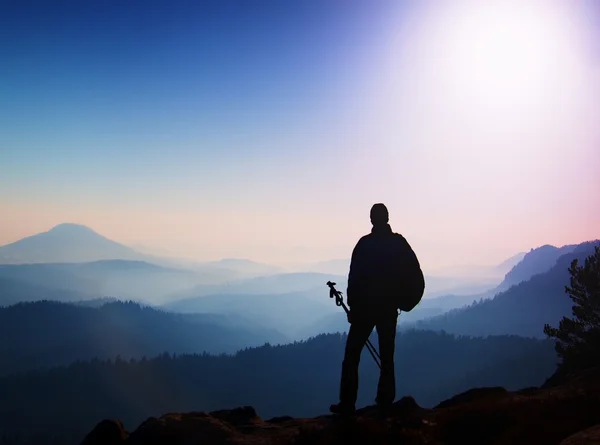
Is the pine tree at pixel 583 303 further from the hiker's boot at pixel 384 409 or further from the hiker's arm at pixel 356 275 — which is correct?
the hiker's arm at pixel 356 275

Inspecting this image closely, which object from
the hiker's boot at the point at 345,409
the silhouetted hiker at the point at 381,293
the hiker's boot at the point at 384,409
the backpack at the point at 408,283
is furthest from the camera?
the backpack at the point at 408,283

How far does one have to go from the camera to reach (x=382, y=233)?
379 inches

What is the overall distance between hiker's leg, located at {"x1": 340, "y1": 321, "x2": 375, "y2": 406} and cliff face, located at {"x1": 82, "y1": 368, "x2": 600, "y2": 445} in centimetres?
52

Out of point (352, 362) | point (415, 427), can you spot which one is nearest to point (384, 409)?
point (352, 362)

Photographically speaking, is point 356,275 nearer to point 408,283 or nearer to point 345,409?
point 408,283

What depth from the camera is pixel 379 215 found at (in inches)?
381

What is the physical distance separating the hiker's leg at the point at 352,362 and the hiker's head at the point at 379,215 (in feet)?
7.58

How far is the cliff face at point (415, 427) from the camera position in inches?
272

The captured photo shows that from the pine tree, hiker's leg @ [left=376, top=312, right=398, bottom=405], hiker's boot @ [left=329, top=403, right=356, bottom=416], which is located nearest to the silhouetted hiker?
hiker's leg @ [left=376, top=312, right=398, bottom=405]

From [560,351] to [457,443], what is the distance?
26543 mm

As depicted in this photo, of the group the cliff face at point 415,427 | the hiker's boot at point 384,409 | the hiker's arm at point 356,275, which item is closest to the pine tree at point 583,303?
the cliff face at point 415,427

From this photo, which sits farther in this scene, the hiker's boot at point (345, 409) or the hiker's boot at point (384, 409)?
the hiker's boot at point (384, 409)

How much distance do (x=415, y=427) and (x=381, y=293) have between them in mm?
2722

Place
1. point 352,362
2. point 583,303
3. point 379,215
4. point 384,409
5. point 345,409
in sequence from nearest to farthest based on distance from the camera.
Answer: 1. point 345,409
2. point 352,362
3. point 384,409
4. point 379,215
5. point 583,303
